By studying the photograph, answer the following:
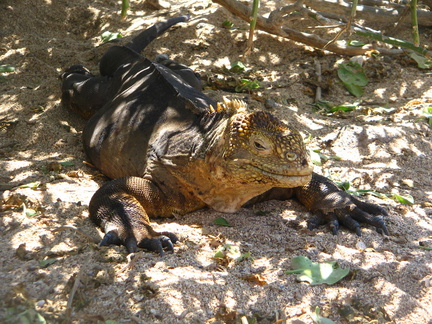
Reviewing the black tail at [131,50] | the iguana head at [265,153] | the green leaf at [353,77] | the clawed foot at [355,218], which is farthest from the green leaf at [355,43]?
the iguana head at [265,153]

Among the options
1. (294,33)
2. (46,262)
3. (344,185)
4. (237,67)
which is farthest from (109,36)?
(46,262)

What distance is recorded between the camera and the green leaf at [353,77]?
857 centimetres

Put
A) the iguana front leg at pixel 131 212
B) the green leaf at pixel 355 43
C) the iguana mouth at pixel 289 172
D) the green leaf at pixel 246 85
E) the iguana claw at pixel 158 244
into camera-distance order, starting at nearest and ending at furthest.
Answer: the iguana claw at pixel 158 244, the iguana front leg at pixel 131 212, the iguana mouth at pixel 289 172, the green leaf at pixel 246 85, the green leaf at pixel 355 43

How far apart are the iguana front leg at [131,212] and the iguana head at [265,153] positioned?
836 mm

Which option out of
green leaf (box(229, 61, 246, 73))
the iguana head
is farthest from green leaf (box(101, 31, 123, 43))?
the iguana head

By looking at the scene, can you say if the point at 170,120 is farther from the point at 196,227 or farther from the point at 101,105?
the point at 101,105

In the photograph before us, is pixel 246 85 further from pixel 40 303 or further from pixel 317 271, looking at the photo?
pixel 40 303

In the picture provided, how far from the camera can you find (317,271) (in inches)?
159

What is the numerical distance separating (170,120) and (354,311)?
9.52 feet

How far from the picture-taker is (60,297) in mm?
3453

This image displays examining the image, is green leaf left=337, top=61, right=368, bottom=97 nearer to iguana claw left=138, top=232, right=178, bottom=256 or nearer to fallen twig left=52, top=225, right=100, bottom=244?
iguana claw left=138, top=232, right=178, bottom=256

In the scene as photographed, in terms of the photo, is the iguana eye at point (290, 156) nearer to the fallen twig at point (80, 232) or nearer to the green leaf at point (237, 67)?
the fallen twig at point (80, 232)

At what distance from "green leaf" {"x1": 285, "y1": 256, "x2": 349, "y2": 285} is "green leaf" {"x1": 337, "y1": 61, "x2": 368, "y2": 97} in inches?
191

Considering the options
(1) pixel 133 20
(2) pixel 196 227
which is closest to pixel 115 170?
(2) pixel 196 227
